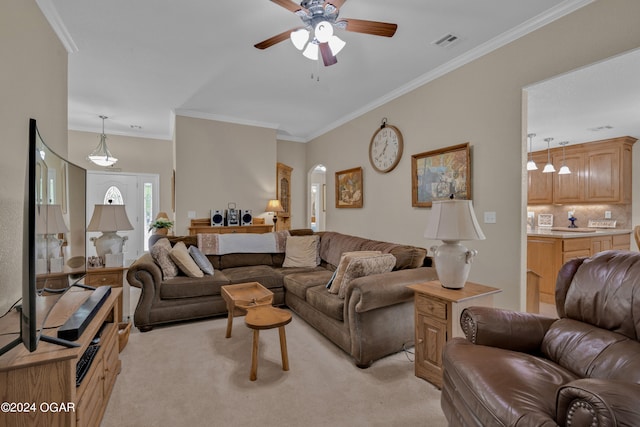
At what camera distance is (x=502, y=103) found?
287 cm

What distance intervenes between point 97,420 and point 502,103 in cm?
388

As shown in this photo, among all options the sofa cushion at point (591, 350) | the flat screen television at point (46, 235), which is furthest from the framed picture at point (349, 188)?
the flat screen television at point (46, 235)

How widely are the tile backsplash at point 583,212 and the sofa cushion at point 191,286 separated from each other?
6456 millimetres

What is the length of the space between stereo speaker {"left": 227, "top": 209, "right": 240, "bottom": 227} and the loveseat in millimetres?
1462

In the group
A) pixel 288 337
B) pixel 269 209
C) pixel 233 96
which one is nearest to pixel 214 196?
pixel 269 209

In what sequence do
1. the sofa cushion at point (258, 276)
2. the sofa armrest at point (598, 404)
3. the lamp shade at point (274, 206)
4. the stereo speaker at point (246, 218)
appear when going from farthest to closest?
the lamp shade at point (274, 206) → the stereo speaker at point (246, 218) → the sofa cushion at point (258, 276) → the sofa armrest at point (598, 404)

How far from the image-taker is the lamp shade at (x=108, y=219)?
2961mm

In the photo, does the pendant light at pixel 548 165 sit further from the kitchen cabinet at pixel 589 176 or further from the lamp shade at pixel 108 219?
the lamp shade at pixel 108 219

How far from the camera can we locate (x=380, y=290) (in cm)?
227

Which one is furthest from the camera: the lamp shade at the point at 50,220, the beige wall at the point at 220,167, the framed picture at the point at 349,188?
the beige wall at the point at 220,167

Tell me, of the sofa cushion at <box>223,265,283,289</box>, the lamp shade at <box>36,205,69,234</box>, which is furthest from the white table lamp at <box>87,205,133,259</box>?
the lamp shade at <box>36,205,69,234</box>

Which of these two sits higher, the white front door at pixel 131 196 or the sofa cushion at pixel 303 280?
the white front door at pixel 131 196

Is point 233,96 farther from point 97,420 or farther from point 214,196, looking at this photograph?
point 97,420

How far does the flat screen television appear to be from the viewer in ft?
4.00
